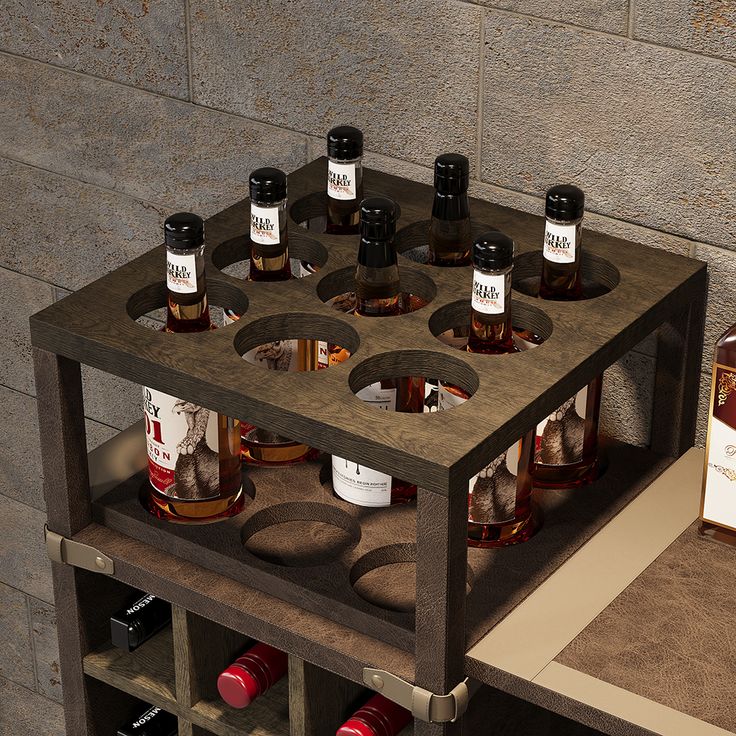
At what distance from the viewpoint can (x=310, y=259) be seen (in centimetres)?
171

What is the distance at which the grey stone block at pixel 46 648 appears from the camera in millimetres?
2857

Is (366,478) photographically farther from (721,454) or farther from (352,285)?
(721,454)

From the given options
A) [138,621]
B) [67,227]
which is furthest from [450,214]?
[67,227]

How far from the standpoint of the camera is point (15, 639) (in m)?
2.94

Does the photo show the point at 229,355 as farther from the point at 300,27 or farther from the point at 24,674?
the point at 24,674

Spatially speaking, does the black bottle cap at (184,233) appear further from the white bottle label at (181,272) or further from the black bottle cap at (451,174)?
the black bottle cap at (451,174)

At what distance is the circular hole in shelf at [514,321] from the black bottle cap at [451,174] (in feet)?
0.47

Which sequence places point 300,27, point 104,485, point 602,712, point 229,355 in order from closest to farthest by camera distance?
point 602,712 → point 229,355 → point 104,485 → point 300,27

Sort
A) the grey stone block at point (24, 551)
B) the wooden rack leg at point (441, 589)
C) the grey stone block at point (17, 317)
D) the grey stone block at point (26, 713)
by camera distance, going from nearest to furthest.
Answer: the wooden rack leg at point (441, 589)
the grey stone block at point (17, 317)
the grey stone block at point (24, 551)
the grey stone block at point (26, 713)

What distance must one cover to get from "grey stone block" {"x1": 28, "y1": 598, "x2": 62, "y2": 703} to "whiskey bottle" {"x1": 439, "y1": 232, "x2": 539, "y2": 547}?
1.52m

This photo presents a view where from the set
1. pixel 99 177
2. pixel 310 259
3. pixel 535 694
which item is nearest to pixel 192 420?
pixel 310 259

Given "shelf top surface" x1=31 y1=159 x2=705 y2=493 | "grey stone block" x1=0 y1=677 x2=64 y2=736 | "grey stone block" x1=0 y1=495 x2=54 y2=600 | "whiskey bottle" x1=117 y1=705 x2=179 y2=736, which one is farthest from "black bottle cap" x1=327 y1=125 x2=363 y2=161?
"grey stone block" x1=0 y1=677 x2=64 y2=736

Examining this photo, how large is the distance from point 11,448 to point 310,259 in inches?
47.0

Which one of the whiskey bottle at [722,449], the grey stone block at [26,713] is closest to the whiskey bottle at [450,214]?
the whiskey bottle at [722,449]
